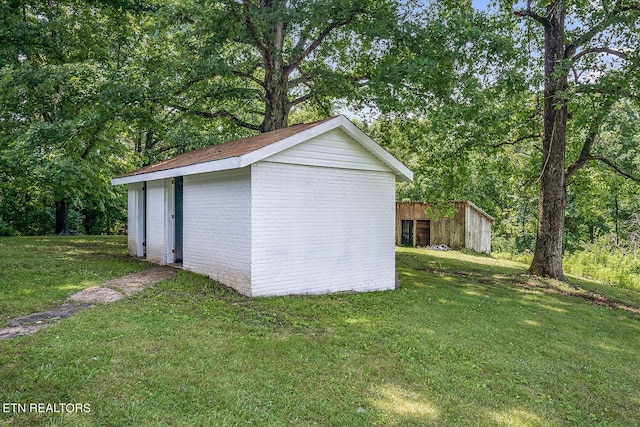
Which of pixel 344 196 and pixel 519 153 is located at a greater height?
pixel 519 153

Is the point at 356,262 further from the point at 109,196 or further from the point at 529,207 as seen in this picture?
the point at 529,207

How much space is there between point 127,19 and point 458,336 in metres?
14.6

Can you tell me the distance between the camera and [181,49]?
1091 centimetres

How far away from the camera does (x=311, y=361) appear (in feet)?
14.2

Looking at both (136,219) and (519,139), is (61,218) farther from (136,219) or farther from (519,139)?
(519,139)

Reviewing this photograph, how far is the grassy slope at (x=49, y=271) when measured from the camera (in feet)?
19.4

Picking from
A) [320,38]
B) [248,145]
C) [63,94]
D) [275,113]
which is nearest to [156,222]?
[248,145]

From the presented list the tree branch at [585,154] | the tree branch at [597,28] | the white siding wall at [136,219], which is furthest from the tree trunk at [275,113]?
the tree branch at [585,154]

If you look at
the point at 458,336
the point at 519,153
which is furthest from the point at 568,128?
the point at 458,336

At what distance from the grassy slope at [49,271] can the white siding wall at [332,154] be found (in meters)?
4.14

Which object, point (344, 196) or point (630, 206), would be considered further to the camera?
point (630, 206)

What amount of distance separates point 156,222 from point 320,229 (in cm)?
484

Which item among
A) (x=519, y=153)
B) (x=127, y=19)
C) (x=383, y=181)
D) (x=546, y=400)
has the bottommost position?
(x=546, y=400)

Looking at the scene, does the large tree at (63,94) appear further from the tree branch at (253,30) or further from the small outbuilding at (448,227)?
the small outbuilding at (448,227)
